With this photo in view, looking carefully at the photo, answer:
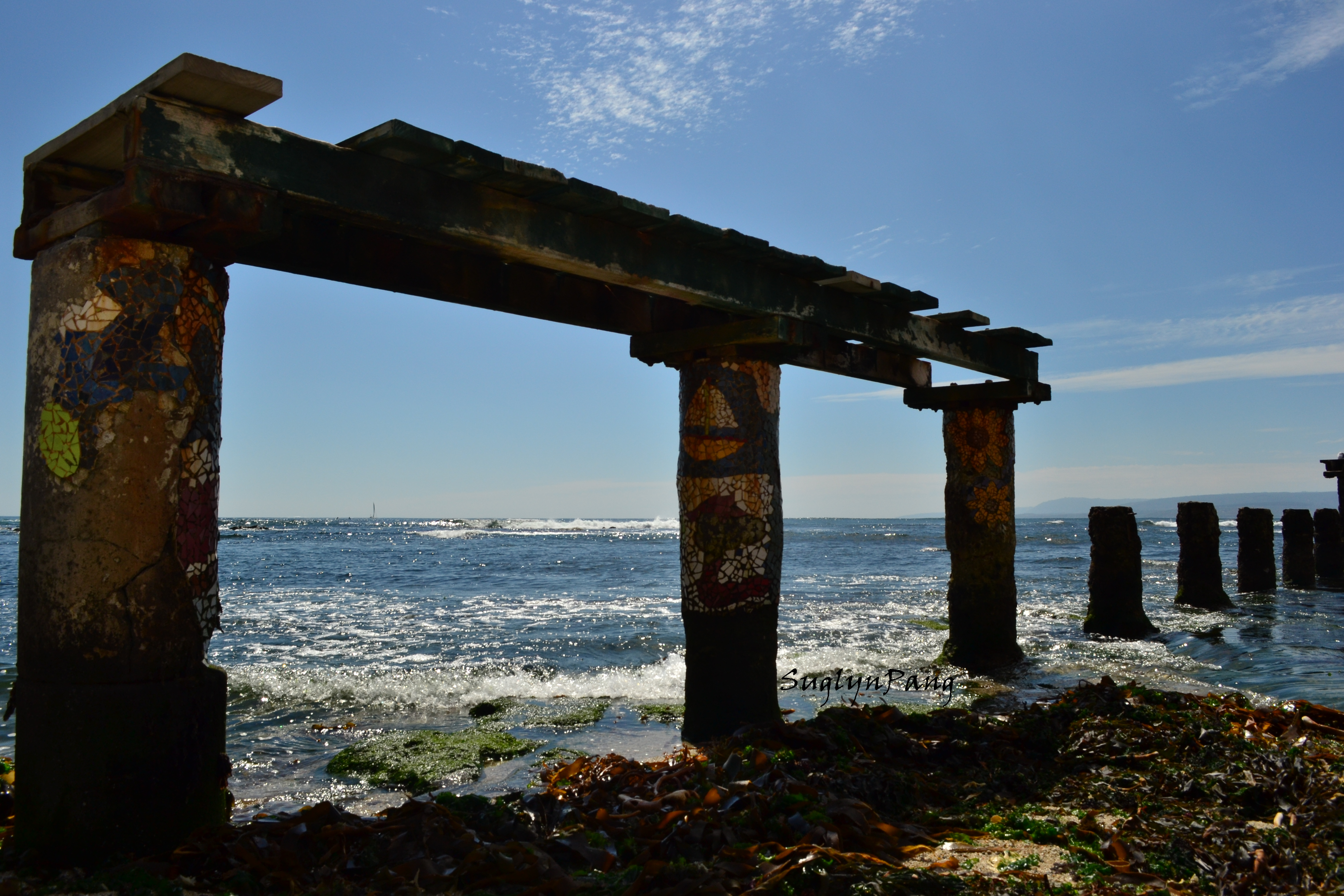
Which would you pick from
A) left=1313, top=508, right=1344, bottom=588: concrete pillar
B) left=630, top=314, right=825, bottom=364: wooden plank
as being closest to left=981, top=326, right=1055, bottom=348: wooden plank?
left=630, top=314, right=825, bottom=364: wooden plank

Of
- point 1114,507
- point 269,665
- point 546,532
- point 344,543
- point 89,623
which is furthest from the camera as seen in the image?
point 546,532

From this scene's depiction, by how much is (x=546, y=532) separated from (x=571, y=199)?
288 ft

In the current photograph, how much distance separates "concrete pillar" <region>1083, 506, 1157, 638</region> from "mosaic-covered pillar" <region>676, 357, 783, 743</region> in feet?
28.4

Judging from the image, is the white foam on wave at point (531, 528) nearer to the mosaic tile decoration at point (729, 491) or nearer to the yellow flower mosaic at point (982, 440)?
the yellow flower mosaic at point (982, 440)

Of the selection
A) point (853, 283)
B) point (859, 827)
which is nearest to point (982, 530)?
point (853, 283)

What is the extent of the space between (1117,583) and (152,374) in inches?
533

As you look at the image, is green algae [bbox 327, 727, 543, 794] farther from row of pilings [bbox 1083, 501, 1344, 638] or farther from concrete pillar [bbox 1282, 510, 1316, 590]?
concrete pillar [bbox 1282, 510, 1316, 590]

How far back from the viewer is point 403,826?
4.48 metres

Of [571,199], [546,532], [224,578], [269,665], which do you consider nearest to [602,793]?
[571,199]

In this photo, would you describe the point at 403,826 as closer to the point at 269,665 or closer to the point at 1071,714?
the point at 1071,714

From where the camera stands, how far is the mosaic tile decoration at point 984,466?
1025 centimetres

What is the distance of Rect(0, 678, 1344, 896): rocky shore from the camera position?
3.89 metres

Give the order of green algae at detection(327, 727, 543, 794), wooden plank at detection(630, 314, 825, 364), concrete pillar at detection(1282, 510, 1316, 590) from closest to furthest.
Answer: wooden plank at detection(630, 314, 825, 364) → green algae at detection(327, 727, 543, 794) → concrete pillar at detection(1282, 510, 1316, 590)

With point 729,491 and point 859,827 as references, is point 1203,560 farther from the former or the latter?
point 859,827
